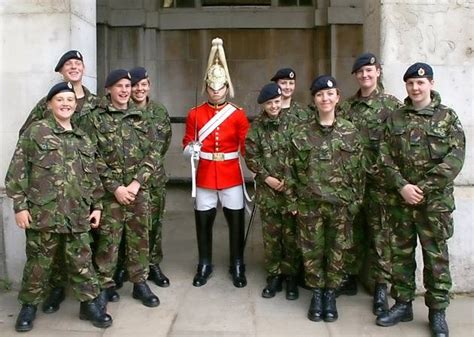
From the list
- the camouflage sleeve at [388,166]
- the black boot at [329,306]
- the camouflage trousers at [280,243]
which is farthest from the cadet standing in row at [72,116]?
the camouflage sleeve at [388,166]

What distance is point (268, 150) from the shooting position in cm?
530

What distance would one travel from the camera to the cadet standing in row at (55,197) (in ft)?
14.9

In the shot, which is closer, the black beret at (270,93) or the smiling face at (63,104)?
the smiling face at (63,104)

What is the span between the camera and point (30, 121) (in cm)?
517

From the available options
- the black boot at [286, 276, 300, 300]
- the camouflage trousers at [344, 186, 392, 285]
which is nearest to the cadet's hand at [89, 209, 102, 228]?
the black boot at [286, 276, 300, 300]

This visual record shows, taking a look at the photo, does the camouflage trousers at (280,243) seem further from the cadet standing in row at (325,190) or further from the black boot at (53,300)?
the black boot at (53,300)

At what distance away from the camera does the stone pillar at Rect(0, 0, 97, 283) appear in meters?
5.69

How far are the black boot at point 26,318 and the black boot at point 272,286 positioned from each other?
6.43ft

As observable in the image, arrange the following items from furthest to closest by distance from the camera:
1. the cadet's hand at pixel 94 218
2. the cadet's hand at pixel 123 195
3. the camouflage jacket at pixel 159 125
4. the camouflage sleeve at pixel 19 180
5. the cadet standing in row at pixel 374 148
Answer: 1. the camouflage jacket at pixel 159 125
2. the cadet standing in row at pixel 374 148
3. the cadet's hand at pixel 123 195
4. the cadet's hand at pixel 94 218
5. the camouflage sleeve at pixel 19 180

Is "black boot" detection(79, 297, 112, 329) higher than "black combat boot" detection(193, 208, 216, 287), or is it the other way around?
"black combat boot" detection(193, 208, 216, 287)

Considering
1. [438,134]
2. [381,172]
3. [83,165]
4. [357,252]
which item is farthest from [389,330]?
[83,165]

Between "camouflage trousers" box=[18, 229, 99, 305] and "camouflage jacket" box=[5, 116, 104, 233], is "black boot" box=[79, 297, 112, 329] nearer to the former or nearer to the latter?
"camouflage trousers" box=[18, 229, 99, 305]

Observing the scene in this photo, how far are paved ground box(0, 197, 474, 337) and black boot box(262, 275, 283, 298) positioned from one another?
0.18ft

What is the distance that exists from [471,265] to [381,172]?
144 centimetres
